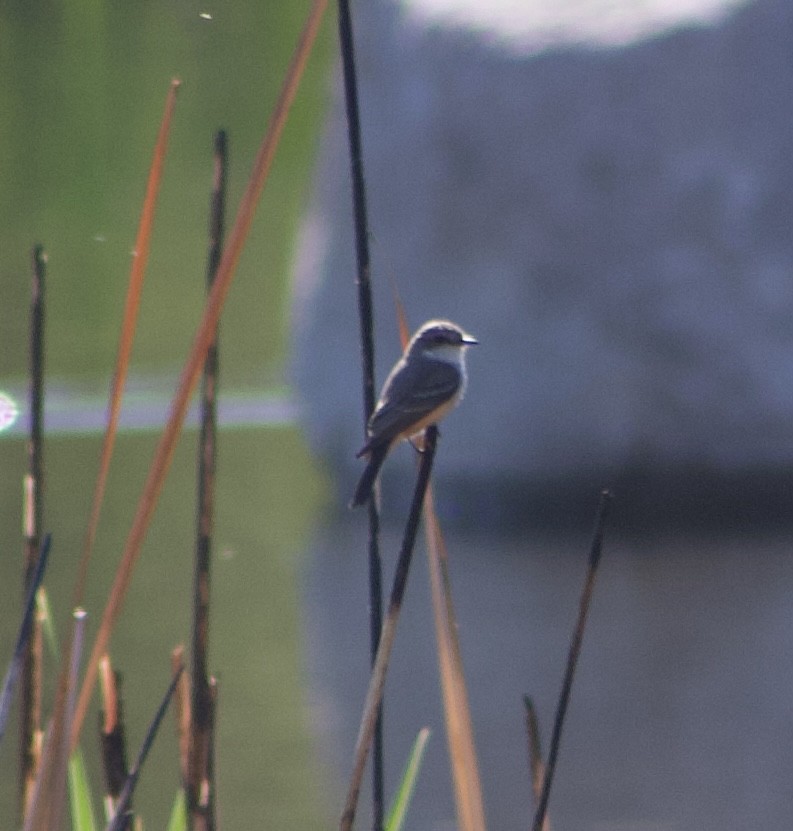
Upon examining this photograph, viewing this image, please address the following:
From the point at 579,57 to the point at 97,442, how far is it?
285 centimetres

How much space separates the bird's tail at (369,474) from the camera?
2.22 meters

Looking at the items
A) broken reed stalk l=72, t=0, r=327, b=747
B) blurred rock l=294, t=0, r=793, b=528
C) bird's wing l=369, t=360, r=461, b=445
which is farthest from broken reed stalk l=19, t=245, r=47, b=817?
blurred rock l=294, t=0, r=793, b=528

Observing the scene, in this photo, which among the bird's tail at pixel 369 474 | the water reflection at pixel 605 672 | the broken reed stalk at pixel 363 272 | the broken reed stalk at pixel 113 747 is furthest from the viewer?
the water reflection at pixel 605 672

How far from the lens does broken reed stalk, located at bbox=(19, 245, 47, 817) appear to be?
1.96 m

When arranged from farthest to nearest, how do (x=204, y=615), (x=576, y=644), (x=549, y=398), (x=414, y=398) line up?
(x=549, y=398) → (x=414, y=398) → (x=204, y=615) → (x=576, y=644)

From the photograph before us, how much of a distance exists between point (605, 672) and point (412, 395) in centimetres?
267

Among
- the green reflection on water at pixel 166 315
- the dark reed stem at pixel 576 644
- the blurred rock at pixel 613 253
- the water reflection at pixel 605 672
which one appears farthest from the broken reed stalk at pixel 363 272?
the blurred rock at pixel 613 253

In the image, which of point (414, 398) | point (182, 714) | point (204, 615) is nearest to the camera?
point (204, 615)

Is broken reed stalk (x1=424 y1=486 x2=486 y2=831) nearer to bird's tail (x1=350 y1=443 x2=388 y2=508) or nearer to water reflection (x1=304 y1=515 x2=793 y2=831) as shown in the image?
bird's tail (x1=350 y1=443 x2=388 y2=508)

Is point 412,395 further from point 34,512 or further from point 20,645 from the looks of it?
point 20,645

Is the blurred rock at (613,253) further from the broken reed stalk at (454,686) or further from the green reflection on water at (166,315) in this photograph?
the broken reed stalk at (454,686)

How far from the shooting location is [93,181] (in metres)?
14.0

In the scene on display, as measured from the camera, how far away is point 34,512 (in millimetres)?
2002

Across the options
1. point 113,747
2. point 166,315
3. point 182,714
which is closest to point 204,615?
point 113,747
